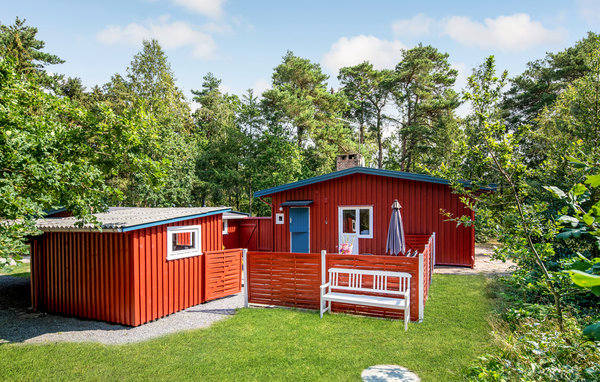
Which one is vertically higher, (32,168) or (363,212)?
(32,168)

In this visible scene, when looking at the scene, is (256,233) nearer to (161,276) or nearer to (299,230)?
(299,230)

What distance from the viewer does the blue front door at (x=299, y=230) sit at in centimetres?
1300

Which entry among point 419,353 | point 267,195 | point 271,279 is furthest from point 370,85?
point 419,353

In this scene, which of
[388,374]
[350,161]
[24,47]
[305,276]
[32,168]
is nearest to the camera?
[388,374]

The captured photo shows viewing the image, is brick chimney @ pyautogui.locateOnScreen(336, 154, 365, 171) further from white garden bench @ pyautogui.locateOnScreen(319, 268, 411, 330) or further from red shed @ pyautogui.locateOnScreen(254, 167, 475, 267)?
white garden bench @ pyautogui.locateOnScreen(319, 268, 411, 330)

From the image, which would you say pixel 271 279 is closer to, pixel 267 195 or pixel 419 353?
pixel 419 353

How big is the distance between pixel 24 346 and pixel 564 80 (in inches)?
1232

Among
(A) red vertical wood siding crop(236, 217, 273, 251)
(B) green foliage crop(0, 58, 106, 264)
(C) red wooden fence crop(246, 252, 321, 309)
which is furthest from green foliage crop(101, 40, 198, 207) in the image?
(C) red wooden fence crop(246, 252, 321, 309)

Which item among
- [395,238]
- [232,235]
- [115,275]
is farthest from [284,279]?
[232,235]

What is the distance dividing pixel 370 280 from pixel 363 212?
18.4 ft

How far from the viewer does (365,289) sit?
6730 millimetres

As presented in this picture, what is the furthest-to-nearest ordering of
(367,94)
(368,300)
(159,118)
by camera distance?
1. (367,94)
2. (159,118)
3. (368,300)

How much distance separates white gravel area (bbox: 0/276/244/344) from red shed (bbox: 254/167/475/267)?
202 inches

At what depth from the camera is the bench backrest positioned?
6.43 meters
